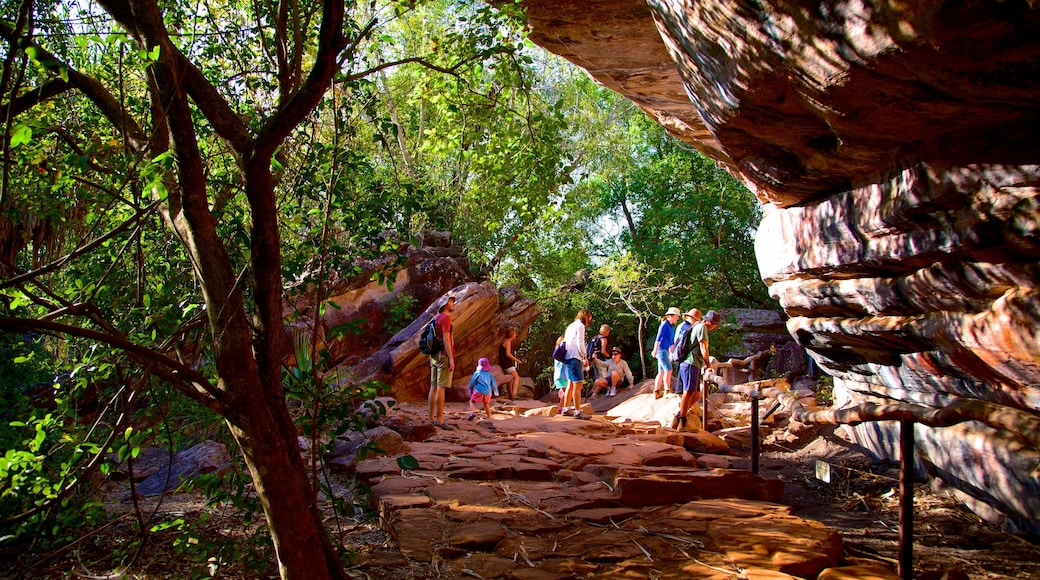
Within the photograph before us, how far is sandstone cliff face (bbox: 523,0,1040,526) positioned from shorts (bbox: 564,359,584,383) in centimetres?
466

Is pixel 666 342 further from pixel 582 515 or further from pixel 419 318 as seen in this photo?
pixel 582 515

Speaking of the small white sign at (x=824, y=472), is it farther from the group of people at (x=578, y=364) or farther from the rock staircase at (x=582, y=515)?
the group of people at (x=578, y=364)

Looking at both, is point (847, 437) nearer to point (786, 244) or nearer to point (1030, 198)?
point (786, 244)

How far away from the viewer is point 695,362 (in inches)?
376

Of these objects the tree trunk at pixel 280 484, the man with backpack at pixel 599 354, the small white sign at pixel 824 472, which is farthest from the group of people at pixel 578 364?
the tree trunk at pixel 280 484

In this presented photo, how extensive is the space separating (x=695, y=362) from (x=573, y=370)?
2.84 meters

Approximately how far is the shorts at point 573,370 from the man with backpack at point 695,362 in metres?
2.24

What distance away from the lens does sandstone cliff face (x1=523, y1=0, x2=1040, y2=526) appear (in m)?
3.60

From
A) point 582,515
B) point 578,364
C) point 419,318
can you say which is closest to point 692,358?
point 578,364

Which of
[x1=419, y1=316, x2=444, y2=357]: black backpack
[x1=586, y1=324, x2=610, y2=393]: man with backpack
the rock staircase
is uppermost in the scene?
[x1=586, y1=324, x2=610, y2=393]: man with backpack

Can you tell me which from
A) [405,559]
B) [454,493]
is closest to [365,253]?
[405,559]

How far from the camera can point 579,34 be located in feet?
25.2

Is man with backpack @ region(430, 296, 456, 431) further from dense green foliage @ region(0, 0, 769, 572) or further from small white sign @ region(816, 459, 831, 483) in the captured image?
small white sign @ region(816, 459, 831, 483)


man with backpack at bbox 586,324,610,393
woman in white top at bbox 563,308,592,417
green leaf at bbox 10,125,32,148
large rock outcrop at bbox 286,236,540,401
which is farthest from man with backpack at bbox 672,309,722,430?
green leaf at bbox 10,125,32,148
